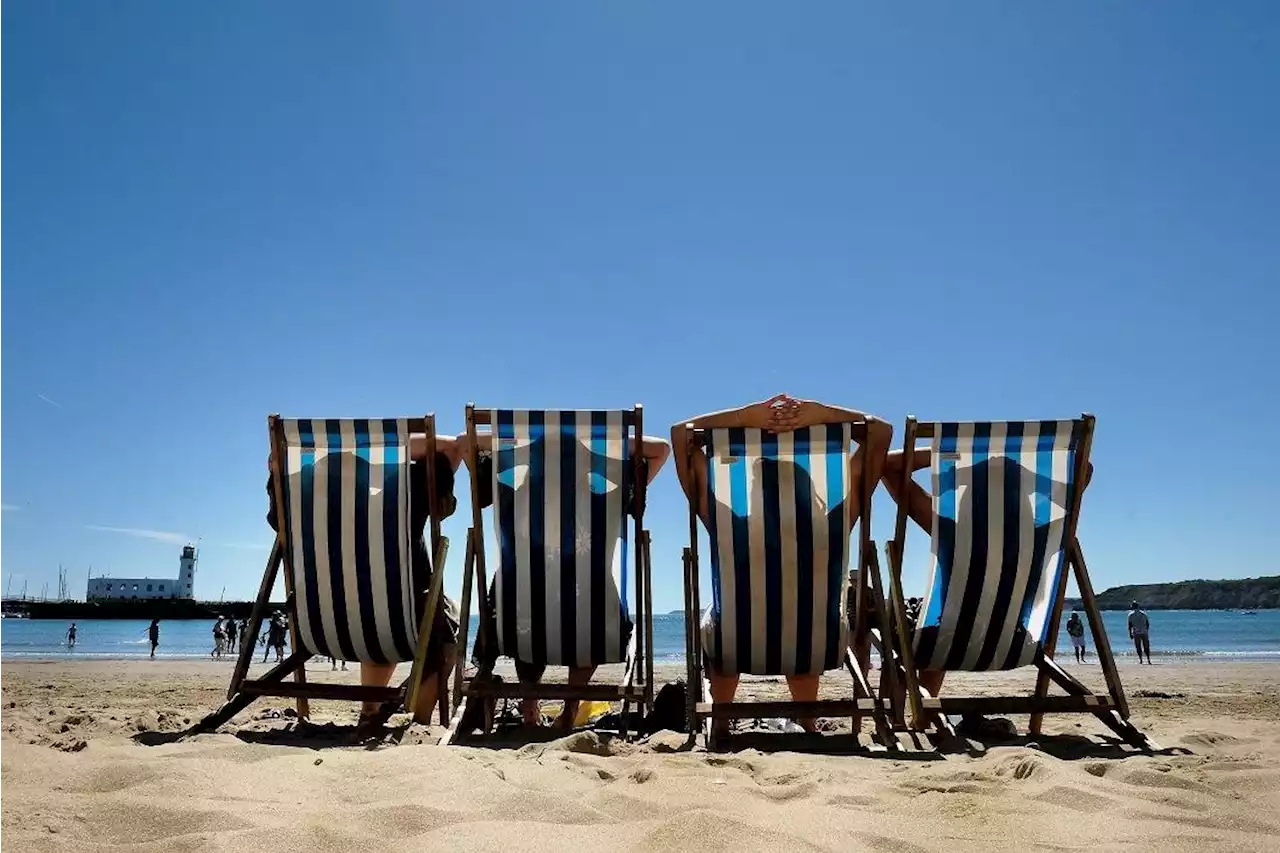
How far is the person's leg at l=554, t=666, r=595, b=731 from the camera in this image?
3.82 m

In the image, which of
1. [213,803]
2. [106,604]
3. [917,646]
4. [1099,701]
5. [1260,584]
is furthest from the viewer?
[1260,584]

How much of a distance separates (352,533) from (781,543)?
75.4 inches

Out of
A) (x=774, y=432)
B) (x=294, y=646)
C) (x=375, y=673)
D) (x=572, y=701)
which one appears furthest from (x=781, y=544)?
(x=294, y=646)

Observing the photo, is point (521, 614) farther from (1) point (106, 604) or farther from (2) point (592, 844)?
(1) point (106, 604)

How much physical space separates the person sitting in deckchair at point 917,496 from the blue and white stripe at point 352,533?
225 cm

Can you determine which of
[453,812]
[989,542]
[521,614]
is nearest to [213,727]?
[521,614]

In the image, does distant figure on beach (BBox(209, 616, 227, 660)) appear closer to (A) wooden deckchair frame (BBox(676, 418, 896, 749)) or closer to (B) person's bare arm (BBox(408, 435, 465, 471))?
(B) person's bare arm (BBox(408, 435, 465, 471))

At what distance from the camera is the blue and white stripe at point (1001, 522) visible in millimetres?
3635

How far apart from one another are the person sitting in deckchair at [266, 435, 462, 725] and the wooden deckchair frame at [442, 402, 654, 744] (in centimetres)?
20

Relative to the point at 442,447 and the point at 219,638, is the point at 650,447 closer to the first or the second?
the point at 442,447

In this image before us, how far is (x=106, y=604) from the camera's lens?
90.1 metres

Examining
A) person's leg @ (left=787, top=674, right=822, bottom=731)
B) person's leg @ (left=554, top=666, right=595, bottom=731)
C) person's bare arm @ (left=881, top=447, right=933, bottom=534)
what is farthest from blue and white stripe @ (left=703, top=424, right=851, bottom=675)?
person's leg @ (left=554, top=666, right=595, bottom=731)

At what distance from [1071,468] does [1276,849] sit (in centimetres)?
201

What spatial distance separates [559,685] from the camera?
3.55 meters
